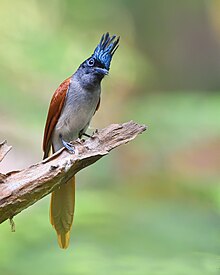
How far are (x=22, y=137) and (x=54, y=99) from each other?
1300mm

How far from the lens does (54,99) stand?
2.85 metres

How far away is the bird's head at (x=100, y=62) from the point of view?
2.63m

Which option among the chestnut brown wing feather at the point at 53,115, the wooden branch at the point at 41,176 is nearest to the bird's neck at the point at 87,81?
the chestnut brown wing feather at the point at 53,115

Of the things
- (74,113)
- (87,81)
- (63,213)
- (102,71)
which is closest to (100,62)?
(102,71)

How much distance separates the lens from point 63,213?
2666mm

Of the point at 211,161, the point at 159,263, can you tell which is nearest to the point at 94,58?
the point at 159,263

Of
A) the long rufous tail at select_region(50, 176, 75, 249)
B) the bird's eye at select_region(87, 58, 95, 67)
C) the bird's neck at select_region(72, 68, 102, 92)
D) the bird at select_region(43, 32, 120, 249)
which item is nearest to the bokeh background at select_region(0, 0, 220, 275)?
the long rufous tail at select_region(50, 176, 75, 249)

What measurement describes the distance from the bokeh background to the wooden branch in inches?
30.6

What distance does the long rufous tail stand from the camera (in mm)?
2641

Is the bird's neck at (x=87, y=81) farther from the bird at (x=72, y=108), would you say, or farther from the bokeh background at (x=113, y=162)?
the bokeh background at (x=113, y=162)

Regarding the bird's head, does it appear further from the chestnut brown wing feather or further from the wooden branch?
the wooden branch

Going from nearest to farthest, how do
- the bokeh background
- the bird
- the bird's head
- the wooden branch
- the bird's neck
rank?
the wooden branch → the bird's head → the bird → the bird's neck → the bokeh background

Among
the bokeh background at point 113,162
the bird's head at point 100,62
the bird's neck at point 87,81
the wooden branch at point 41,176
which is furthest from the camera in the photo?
the bokeh background at point 113,162

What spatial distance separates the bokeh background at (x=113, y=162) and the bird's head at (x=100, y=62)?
2.73ft
